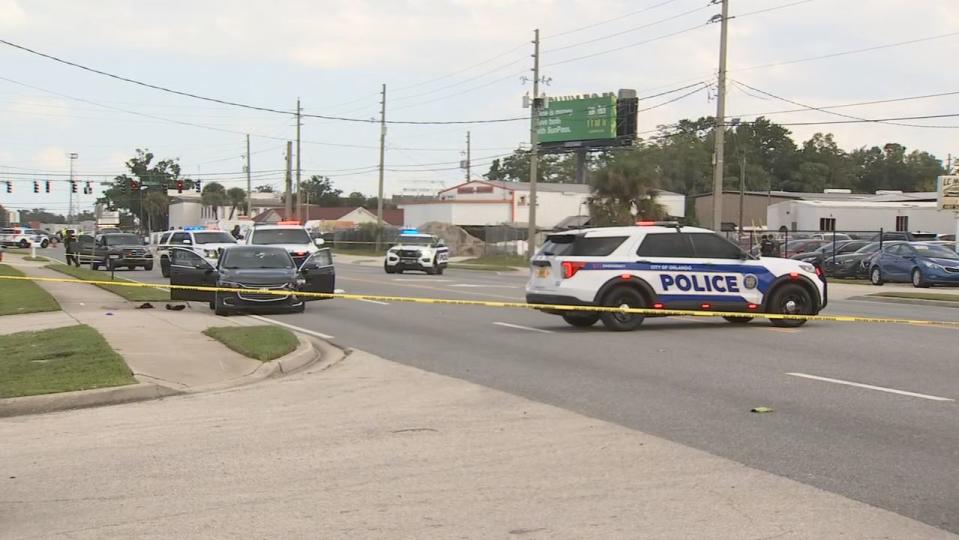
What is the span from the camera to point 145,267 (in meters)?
40.9

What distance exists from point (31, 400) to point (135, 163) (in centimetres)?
14894

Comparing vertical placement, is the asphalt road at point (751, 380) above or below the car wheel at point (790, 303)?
below

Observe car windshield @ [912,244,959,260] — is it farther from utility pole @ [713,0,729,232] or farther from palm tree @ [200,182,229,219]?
palm tree @ [200,182,229,219]

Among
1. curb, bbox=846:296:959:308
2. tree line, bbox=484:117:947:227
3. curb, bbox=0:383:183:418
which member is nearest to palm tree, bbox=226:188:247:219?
tree line, bbox=484:117:947:227

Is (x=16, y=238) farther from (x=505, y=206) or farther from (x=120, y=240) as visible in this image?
(x=120, y=240)

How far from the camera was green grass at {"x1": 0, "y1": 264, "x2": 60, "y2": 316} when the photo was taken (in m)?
19.6

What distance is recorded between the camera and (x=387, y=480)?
21.4ft

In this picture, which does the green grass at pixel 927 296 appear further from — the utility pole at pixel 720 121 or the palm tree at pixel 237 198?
the palm tree at pixel 237 198

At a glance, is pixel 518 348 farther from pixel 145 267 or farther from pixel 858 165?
pixel 858 165

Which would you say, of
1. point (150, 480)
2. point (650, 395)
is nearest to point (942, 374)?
point (650, 395)

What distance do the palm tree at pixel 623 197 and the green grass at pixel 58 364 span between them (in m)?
39.4

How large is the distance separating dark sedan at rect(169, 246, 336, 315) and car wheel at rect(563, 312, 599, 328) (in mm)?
6462

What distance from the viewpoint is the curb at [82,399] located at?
29.7 ft

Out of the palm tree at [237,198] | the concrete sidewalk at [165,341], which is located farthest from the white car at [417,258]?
the palm tree at [237,198]
